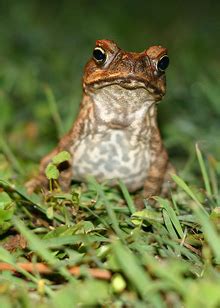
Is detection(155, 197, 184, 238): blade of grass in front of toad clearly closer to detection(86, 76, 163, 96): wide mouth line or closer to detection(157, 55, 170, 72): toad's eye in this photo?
detection(86, 76, 163, 96): wide mouth line

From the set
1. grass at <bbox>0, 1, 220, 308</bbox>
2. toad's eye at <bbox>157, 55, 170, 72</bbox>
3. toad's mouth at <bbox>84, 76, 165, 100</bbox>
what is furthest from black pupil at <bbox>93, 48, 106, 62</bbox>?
grass at <bbox>0, 1, 220, 308</bbox>

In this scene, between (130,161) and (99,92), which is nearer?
(99,92)

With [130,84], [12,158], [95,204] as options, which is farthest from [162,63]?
[12,158]

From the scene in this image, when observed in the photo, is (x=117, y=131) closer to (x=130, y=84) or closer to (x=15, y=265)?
(x=130, y=84)

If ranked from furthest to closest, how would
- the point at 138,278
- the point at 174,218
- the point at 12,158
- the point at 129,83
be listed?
1. the point at 12,158
2. the point at 129,83
3. the point at 174,218
4. the point at 138,278

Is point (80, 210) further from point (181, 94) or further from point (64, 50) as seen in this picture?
point (64, 50)

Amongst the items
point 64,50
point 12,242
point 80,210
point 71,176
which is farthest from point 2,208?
point 64,50
